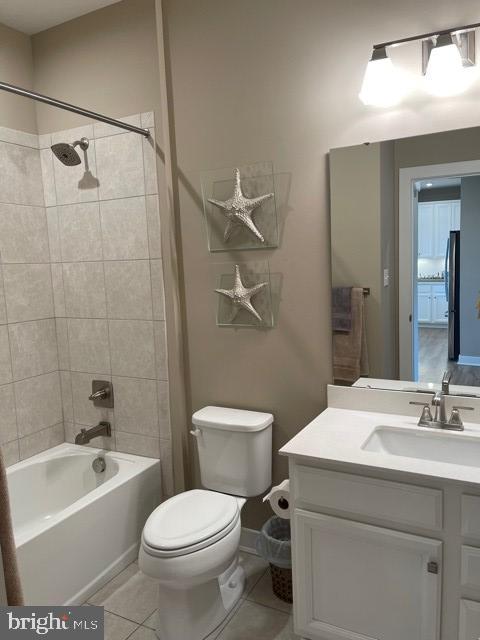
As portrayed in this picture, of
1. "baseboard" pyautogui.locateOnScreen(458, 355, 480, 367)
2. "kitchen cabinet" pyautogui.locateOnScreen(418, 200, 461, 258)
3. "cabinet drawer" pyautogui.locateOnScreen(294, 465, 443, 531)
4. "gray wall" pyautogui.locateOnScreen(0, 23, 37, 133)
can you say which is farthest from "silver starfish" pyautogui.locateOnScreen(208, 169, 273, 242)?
"gray wall" pyautogui.locateOnScreen(0, 23, 37, 133)

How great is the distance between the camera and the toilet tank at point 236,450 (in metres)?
2.28

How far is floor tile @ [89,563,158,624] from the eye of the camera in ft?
7.11

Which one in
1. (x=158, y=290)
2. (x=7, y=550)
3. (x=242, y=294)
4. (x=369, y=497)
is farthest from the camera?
(x=158, y=290)

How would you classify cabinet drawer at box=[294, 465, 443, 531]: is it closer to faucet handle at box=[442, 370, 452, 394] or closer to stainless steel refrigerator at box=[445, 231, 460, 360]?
faucet handle at box=[442, 370, 452, 394]

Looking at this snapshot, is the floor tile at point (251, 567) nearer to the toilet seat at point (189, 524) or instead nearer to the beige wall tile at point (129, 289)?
the toilet seat at point (189, 524)

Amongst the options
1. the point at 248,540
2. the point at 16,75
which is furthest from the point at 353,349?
the point at 16,75

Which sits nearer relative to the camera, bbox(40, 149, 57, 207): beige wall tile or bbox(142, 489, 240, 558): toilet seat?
bbox(142, 489, 240, 558): toilet seat

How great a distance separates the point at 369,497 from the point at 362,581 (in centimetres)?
31

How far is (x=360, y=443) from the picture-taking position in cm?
180

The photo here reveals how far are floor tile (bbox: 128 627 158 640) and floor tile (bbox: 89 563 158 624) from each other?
0.05 metres

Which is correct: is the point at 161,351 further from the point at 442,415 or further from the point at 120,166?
the point at 442,415

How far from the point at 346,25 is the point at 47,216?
188cm

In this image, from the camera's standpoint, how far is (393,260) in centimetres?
206

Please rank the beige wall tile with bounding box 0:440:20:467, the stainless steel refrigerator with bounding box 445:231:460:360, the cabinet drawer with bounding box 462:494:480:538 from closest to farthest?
the cabinet drawer with bounding box 462:494:480:538 → the stainless steel refrigerator with bounding box 445:231:460:360 → the beige wall tile with bounding box 0:440:20:467
